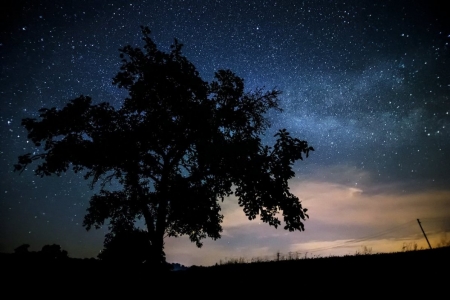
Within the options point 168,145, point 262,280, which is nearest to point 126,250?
point 168,145

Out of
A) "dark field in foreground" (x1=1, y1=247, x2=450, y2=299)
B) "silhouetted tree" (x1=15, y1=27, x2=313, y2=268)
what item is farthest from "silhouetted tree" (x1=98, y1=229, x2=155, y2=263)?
"dark field in foreground" (x1=1, y1=247, x2=450, y2=299)

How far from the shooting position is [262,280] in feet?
21.9

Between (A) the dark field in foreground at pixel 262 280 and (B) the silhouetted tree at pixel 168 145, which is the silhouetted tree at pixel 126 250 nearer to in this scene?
(B) the silhouetted tree at pixel 168 145

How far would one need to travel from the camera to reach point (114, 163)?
14.3 metres

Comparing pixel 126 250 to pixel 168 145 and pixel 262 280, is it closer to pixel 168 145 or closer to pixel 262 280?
pixel 168 145

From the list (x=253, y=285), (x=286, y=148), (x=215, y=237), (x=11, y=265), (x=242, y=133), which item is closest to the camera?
(x=253, y=285)

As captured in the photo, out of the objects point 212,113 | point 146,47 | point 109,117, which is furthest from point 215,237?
point 146,47

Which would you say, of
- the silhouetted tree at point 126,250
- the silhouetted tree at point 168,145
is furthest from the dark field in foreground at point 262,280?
the silhouetted tree at point 126,250

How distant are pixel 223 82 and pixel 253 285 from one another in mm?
12205

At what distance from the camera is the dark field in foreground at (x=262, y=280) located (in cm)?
509

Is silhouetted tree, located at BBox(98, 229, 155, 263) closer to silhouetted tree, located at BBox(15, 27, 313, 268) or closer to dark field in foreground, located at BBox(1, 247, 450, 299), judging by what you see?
silhouetted tree, located at BBox(15, 27, 313, 268)

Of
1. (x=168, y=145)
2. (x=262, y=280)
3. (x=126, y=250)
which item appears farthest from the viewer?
(x=126, y=250)

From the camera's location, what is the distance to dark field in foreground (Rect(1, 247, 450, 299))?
5086mm

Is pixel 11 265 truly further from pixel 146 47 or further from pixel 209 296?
pixel 146 47
